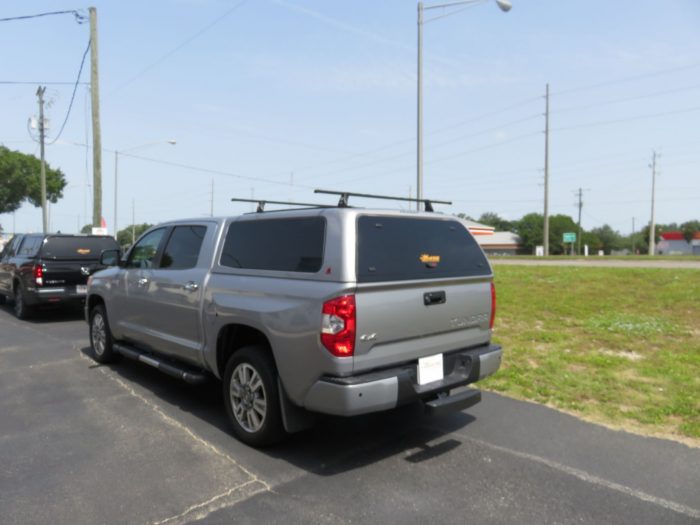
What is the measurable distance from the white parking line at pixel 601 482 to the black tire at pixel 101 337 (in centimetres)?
464

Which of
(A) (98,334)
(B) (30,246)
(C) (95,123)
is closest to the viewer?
(A) (98,334)

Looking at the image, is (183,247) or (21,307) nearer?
(183,247)

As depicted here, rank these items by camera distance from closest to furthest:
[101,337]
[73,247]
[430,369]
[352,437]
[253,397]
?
[430,369] → [253,397] → [352,437] → [101,337] → [73,247]

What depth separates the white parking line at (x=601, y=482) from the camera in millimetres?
3219

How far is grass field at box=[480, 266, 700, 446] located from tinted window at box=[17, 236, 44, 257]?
8.97m

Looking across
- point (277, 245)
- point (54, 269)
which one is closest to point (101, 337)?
point (277, 245)

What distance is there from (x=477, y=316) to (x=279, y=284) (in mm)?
1679

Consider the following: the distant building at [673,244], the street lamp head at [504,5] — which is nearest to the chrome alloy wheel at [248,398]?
the street lamp head at [504,5]

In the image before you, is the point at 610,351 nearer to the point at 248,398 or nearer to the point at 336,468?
the point at 336,468

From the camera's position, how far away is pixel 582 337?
768cm

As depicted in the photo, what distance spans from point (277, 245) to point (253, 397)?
47.0 inches

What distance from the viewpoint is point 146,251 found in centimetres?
600

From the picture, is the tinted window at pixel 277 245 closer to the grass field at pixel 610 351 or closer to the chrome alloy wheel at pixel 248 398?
the chrome alloy wheel at pixel 248 398

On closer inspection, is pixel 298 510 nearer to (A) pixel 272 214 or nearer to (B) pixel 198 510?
(B) pixel 198 510
